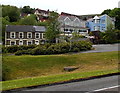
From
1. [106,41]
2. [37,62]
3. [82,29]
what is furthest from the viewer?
[82,29]

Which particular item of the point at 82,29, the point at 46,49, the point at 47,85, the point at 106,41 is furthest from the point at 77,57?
the point at 82,29

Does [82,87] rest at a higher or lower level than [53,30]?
lower

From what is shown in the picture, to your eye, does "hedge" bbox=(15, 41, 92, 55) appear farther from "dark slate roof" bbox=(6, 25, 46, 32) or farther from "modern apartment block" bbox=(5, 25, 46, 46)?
"dark slate roof" bbox=(6, 25, 46, 32)

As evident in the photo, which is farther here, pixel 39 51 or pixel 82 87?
pixel 39 51

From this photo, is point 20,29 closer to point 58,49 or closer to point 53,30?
point 53,30

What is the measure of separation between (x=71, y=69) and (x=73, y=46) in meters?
16.7

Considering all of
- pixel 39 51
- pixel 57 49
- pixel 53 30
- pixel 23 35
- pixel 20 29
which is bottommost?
pixel 39 51

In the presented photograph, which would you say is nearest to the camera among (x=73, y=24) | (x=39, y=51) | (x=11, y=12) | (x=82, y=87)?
(x=82, y=87)

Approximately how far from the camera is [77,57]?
3216 cm

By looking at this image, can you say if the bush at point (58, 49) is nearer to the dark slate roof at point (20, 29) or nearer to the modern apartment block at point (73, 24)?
the dark slate roof at point (20, 29)

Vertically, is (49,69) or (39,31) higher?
(39,31)

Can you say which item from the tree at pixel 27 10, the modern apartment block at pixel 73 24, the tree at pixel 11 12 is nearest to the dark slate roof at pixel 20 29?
the modern apartment block at pixel 73 24

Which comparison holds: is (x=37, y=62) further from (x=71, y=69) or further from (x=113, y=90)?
(x=113, y=90)

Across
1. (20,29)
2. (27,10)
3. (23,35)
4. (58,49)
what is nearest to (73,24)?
(23,35)
